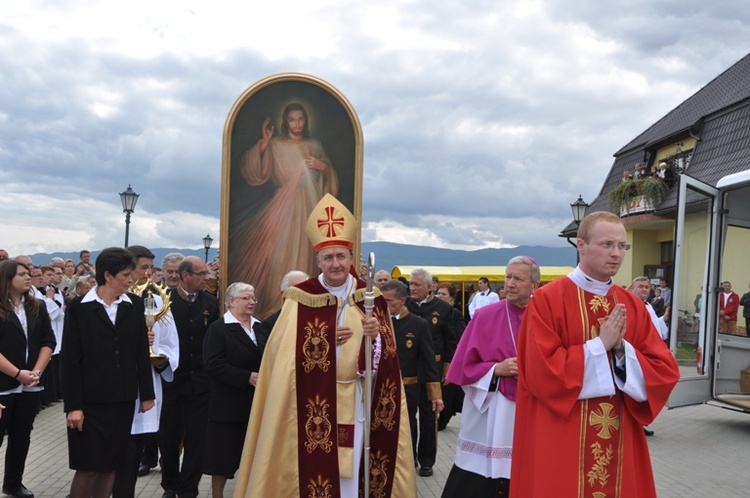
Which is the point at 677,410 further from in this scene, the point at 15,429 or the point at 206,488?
the point at 15,429

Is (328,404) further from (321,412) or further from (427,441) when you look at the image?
(427,441)

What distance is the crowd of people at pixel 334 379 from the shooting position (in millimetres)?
3900

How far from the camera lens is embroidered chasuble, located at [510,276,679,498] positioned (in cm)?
383

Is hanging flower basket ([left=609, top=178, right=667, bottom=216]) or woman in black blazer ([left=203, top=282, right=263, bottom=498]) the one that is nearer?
woman in black blazer ([left=203, top=282, right=263, bottom=498])

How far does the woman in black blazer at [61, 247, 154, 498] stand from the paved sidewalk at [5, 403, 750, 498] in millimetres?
1996

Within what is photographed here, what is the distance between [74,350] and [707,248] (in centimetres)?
835

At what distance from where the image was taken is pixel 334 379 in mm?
5227

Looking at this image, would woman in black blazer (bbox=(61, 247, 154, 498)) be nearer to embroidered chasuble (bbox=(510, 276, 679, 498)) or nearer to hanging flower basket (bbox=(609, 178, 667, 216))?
embroidered chasuble (bbox=(510, 276, 679, 498))

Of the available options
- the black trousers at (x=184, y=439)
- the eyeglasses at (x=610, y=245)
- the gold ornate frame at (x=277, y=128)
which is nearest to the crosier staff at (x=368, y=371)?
the eyeglasses at (x=610, y=245)

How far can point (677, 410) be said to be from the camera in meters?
13.6

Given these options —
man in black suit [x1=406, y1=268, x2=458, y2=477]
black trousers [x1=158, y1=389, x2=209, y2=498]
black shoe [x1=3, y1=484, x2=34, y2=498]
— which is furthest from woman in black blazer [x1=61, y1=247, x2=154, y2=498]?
man in black suit [x1=406, y1=268, x2=458, y2=477]

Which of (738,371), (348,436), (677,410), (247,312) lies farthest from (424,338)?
(677,410)

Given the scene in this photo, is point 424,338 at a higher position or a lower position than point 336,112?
lower

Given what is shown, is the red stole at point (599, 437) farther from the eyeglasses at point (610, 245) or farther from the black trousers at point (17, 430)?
the black trousers at point (17, 430)
